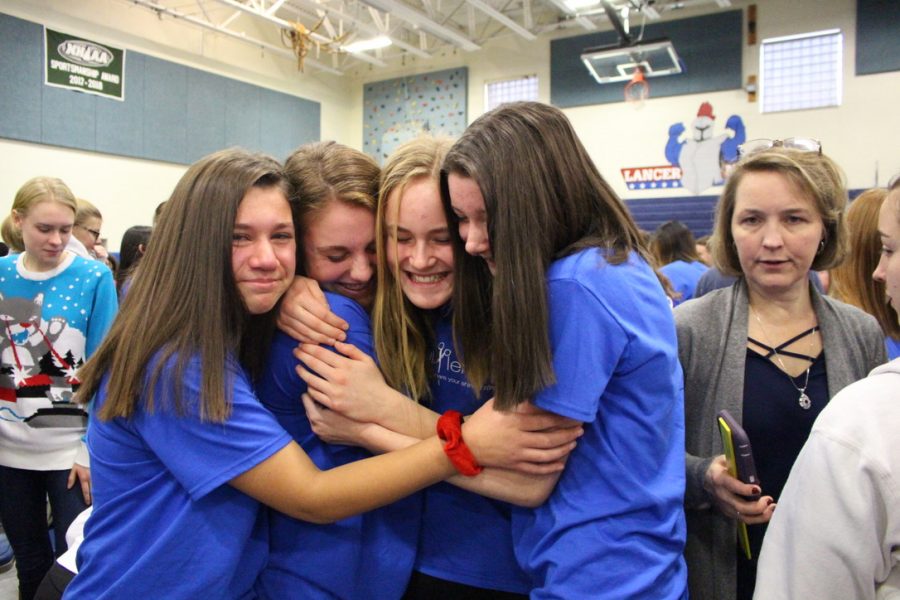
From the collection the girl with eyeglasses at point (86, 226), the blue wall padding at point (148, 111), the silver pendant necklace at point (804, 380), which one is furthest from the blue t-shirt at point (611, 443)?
the blue wall padding at point (148, 111)

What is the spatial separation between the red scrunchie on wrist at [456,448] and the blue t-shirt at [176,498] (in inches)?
12.1

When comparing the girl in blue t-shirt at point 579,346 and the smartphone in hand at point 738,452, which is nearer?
the girl in blue t-shirt at point 579,346

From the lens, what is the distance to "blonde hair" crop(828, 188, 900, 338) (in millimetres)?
1933

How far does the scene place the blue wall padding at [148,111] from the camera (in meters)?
8.21

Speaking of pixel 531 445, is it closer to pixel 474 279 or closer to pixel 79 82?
pixel 474 279

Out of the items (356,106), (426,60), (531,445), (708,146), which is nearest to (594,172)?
A: (531,445)

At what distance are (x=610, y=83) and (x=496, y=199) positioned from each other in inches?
396

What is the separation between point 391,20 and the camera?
1085cm

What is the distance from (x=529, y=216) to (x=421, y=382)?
1.66ft

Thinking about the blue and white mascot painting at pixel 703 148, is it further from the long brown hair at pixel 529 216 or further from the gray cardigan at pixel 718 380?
the long brown hair at pixel 529 216

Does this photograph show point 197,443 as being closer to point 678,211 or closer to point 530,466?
point 530,466

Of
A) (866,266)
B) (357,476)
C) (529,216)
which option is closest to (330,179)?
(529,216)

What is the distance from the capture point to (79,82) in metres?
8.82

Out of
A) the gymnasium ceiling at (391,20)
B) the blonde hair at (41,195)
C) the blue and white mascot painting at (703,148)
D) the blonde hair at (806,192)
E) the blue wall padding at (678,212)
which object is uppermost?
the gymnasium ceiling at (391,20)
